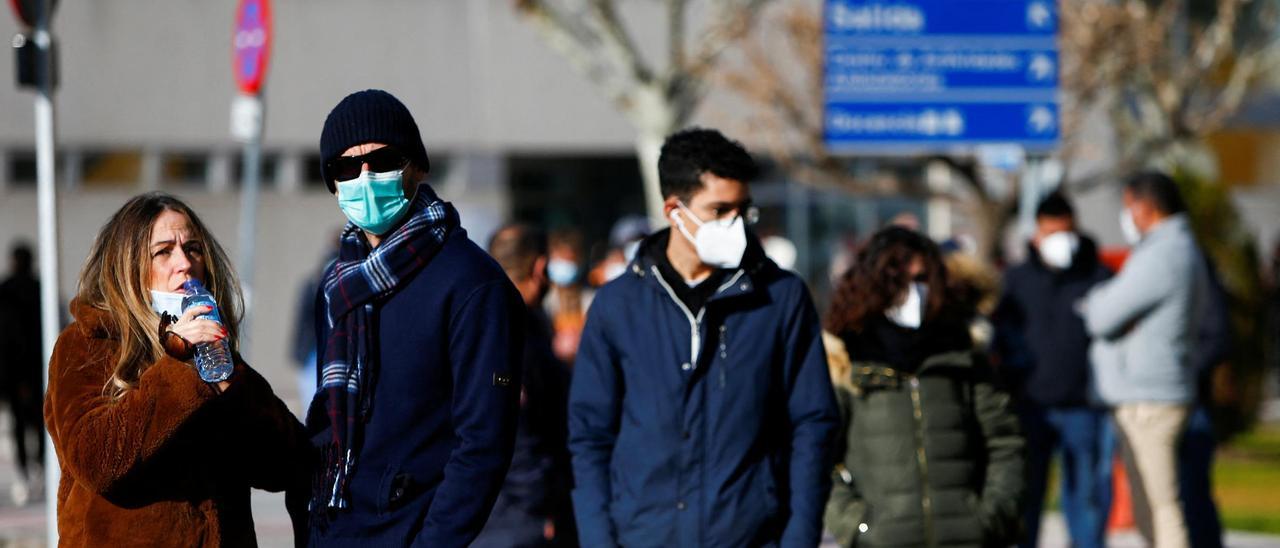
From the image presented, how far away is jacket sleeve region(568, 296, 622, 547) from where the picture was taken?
4.96 metres

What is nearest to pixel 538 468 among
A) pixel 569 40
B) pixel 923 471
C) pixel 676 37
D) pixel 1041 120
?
pixel 923 471

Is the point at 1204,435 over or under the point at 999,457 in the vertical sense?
under

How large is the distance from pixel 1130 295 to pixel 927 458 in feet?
9.51

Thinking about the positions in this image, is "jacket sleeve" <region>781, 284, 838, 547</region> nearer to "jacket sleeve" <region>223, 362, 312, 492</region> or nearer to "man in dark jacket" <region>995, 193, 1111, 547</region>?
"jacket sleeve" <region>223, 362, 312, 492</region>

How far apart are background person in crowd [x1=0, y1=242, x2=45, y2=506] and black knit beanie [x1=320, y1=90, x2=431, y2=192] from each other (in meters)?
10.5

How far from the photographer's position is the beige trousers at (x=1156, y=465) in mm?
8266

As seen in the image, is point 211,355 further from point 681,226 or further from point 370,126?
point 681,226

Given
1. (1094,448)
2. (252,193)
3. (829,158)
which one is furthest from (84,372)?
(829,158)

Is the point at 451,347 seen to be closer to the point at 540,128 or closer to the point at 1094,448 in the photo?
the point at 1094,448

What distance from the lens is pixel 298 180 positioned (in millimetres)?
24438

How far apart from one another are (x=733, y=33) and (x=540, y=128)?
8.02 meters

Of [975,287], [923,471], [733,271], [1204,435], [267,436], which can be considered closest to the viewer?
[267,436]

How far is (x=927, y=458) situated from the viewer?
Result: 18.8 ft

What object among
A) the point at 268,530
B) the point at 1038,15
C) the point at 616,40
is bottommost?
the point at 268,530
